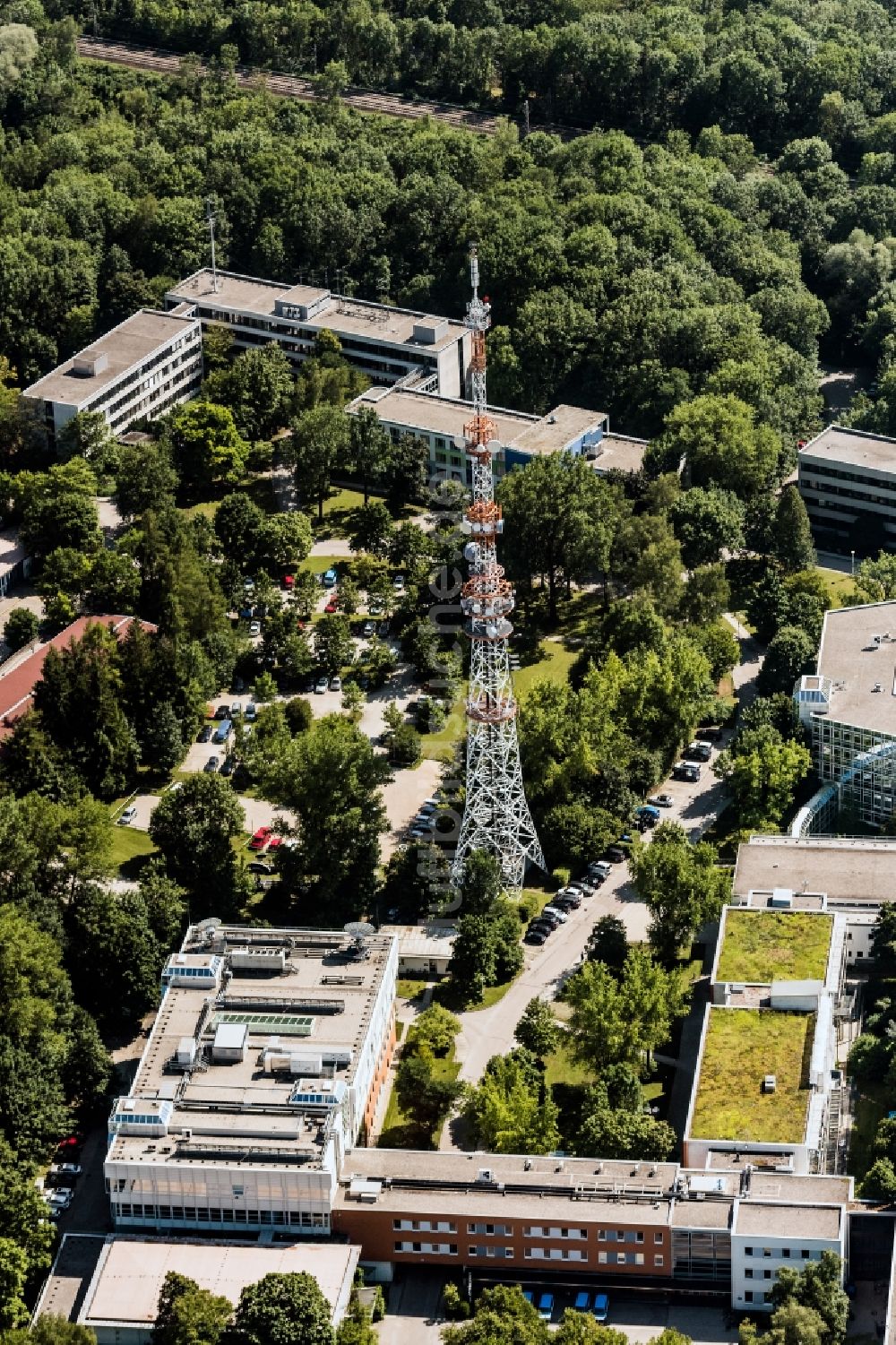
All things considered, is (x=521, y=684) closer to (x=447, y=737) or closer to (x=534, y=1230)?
(x=447, y=737)

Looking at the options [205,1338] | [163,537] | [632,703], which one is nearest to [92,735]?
[163,537]

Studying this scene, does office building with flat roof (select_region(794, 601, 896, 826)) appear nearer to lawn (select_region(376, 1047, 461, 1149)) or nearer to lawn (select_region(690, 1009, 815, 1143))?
lawn (select_region(690, 1009, 815, 1143))

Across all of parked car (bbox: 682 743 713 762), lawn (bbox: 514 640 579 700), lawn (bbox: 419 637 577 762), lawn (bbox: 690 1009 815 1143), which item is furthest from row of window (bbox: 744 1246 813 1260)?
lawn (bbox: 514 640 579 700)

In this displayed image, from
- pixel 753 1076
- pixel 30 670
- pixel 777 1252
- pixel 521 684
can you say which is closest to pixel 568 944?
pixel 753 1076

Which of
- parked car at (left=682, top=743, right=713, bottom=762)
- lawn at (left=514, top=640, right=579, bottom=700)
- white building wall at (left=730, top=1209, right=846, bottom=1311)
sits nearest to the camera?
white building wall at (left=730, top=1209, right=846, bottom=1311)

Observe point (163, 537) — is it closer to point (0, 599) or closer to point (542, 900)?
point (0, 599)

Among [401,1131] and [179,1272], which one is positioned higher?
[179,1272]
